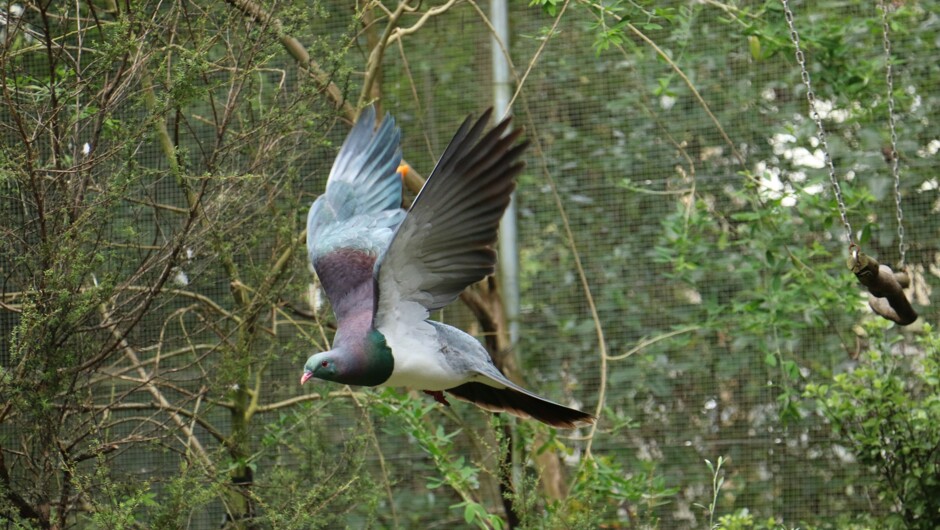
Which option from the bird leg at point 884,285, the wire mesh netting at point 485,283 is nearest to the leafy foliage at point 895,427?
the wire mesh netting at point 485,283

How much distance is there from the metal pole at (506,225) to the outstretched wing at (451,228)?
1337 millimetres

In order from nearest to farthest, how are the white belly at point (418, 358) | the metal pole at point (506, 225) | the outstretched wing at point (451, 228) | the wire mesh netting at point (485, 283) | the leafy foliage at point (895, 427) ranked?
1. the outstretched wing at point (451, 228)
2. the white belly at point (418, 358)
3. the wire mesh netting at point (485, 283)
4. the leafy foliage at point (895, 427)
5. the metal pole at point (506, 225)

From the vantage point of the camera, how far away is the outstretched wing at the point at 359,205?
7.57 feet

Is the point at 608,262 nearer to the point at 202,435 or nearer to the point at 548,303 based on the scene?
the point at 548,303

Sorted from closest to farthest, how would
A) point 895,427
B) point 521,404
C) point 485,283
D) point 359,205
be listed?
point 521,404 < point 359,205 < point 895,427 < point 485,283

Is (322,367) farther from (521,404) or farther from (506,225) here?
(506,225)

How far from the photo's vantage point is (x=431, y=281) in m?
2.06

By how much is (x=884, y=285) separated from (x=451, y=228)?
870 mm

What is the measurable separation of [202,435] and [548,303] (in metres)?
1.09

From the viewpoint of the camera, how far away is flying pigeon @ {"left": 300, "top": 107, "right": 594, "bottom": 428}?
1939 mm

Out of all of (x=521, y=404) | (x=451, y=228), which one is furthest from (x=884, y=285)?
(x=451, y=228)

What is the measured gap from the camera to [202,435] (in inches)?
125

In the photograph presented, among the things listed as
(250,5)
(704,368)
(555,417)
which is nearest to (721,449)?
(704,368)

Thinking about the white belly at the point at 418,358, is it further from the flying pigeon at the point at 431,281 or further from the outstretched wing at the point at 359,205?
the outstretched wing at the point at 359,205
